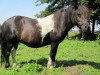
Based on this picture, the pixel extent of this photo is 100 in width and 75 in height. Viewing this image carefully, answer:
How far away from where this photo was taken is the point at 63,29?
11219mm

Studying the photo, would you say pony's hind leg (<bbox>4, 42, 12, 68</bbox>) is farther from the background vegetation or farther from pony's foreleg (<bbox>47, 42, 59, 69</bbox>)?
pony's foreleg (<bbox>47, 42, 59, 69</bbox>)

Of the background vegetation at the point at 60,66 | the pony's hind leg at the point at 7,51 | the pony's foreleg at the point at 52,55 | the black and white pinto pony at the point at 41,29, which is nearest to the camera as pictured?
the background vegetation at the point at 60,66

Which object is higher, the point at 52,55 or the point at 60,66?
the point at 52,55

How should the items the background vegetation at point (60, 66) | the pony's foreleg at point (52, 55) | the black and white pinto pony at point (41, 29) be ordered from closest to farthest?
the background vegetation at point (60, 66)
the black and white pinto pony at point (41, 29)
the pony's foreleg at point (52, 55)

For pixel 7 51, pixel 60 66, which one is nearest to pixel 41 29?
pixel 7 51

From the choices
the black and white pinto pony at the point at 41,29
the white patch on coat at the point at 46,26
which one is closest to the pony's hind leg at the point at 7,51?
the black and white pinto pony at the point at 41,29

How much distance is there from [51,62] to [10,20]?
2.28m

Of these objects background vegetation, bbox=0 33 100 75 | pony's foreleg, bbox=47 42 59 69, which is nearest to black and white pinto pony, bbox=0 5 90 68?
pony's foreleg, bbox=47 42 59 69

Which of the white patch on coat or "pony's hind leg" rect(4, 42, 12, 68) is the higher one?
the white patch on coat

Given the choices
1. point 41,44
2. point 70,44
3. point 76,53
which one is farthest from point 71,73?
point 70,44

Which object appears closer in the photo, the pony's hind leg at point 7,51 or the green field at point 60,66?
the green field at point 60,66

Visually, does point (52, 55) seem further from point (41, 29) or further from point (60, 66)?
point (41, 29)

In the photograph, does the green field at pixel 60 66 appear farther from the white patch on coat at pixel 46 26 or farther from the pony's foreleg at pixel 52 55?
the white patch on coat at pixel 46 26

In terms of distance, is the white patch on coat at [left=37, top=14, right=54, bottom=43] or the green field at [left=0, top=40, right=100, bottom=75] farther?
the white patch on coat at [left=37, top=14, right=54, bottom=43]
